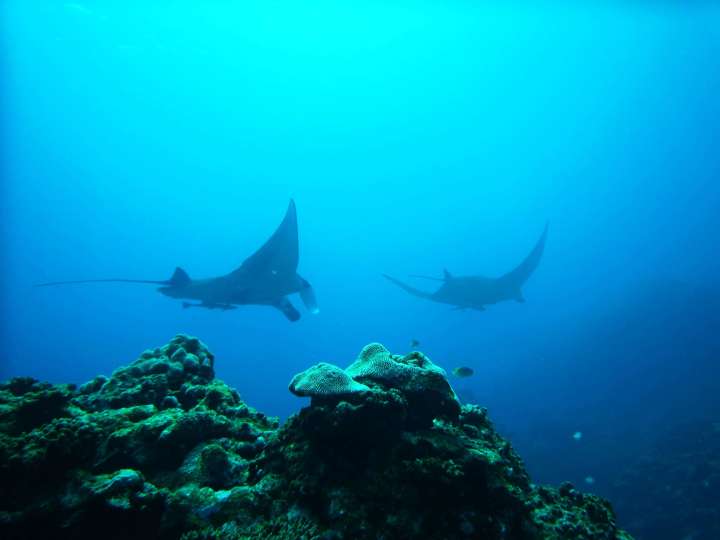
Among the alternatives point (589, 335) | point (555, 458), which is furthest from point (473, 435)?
point (589, 335)

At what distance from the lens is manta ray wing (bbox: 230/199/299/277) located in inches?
396

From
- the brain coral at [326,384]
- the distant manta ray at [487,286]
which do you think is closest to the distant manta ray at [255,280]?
the brain coral at [326,384]

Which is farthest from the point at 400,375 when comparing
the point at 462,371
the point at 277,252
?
the point at 277,252

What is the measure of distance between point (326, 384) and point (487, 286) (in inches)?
643

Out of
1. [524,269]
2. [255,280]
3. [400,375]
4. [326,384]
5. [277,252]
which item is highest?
[524,269]

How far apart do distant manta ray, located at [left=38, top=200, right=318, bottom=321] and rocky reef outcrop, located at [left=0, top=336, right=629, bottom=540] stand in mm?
5758

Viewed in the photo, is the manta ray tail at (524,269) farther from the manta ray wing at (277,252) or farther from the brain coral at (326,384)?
the brain coral at (326,384)

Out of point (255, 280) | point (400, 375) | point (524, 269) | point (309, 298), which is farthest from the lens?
point (524, 269)

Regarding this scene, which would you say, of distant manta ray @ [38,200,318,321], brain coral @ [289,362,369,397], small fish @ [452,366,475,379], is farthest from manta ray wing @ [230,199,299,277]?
brain coral @ [289,362,369,397]

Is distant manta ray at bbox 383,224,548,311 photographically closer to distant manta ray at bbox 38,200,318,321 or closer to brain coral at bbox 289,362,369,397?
distant manta ray at bbox 38,200,318,321

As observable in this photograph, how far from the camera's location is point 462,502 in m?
2.91

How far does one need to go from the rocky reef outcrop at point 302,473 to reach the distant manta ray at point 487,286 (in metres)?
14.5

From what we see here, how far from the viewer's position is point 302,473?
310 centimetres

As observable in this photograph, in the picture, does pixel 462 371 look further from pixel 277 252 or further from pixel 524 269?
pixel 524 269
